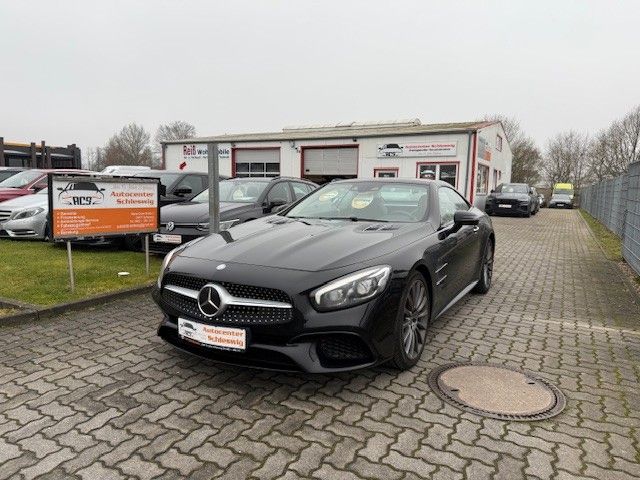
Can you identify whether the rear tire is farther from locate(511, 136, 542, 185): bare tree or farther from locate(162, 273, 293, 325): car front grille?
locate(511, 136, 542, 185): bare tree

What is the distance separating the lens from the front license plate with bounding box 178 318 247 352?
9.20ft

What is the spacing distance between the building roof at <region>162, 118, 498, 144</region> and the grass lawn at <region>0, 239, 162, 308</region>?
18981mm

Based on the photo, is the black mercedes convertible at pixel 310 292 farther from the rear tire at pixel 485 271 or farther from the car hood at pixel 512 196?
the car hood at pixel 512 196

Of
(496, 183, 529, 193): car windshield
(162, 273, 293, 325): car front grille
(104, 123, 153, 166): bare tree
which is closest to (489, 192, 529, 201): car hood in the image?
(496, 183, 529, 193): car windshield

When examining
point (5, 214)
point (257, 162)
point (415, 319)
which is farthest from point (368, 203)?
point (257, 162)

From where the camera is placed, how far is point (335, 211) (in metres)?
4.45

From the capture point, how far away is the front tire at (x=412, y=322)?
10.3ft

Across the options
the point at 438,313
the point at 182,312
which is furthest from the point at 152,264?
the point at 438,313

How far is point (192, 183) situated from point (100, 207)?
4173 mm

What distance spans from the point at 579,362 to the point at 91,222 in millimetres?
5203

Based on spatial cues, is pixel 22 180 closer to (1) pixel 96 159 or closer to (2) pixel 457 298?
(2) pixel 457 298

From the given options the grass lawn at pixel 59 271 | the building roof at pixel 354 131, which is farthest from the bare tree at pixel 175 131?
the grass lawn at pixel 59 271

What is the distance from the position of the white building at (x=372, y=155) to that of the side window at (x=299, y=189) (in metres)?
12.8

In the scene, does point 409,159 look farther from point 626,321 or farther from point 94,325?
point 94,325
